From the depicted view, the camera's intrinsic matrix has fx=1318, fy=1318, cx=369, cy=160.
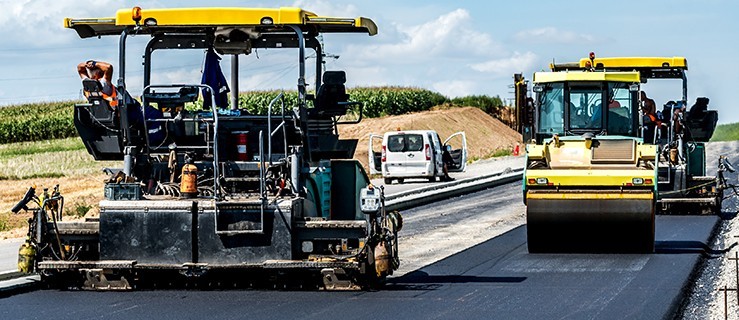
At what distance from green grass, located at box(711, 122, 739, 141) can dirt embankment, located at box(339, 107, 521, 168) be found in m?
28.7

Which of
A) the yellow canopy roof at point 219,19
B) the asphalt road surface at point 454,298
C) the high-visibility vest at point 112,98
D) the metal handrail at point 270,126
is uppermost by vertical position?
the yellow canopy roof at point 219,19

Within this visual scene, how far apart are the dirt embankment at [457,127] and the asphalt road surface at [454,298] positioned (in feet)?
146

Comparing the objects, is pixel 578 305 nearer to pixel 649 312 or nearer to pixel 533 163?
pixel 649 312

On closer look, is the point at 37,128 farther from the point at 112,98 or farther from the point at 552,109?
the point at 112,98

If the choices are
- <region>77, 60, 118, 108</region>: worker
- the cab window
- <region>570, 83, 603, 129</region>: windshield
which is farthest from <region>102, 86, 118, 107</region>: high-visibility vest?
the cab window

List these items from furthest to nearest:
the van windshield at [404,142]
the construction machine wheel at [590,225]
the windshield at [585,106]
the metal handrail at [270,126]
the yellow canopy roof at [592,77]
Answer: the van windshield at [404,142]
the windshield at [585,106]
the yellow canopy roof at [592,77]
the construction machine wheel at [590,225]
the metal handrail at [270,126]

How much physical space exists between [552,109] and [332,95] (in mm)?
7773

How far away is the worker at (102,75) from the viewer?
1295cm

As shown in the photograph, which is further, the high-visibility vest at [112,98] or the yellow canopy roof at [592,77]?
the yellow canopy roof at [592,77]

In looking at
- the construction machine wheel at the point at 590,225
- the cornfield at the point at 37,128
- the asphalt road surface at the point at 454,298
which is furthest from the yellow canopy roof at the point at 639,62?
the cornfield at the point at 37,128

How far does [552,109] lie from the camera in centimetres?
2022

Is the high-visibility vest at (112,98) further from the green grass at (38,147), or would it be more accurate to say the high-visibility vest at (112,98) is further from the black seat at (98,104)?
the green grass at (38,147)

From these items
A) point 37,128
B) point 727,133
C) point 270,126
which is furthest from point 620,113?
point 727,133

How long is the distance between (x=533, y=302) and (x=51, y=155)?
146ft
